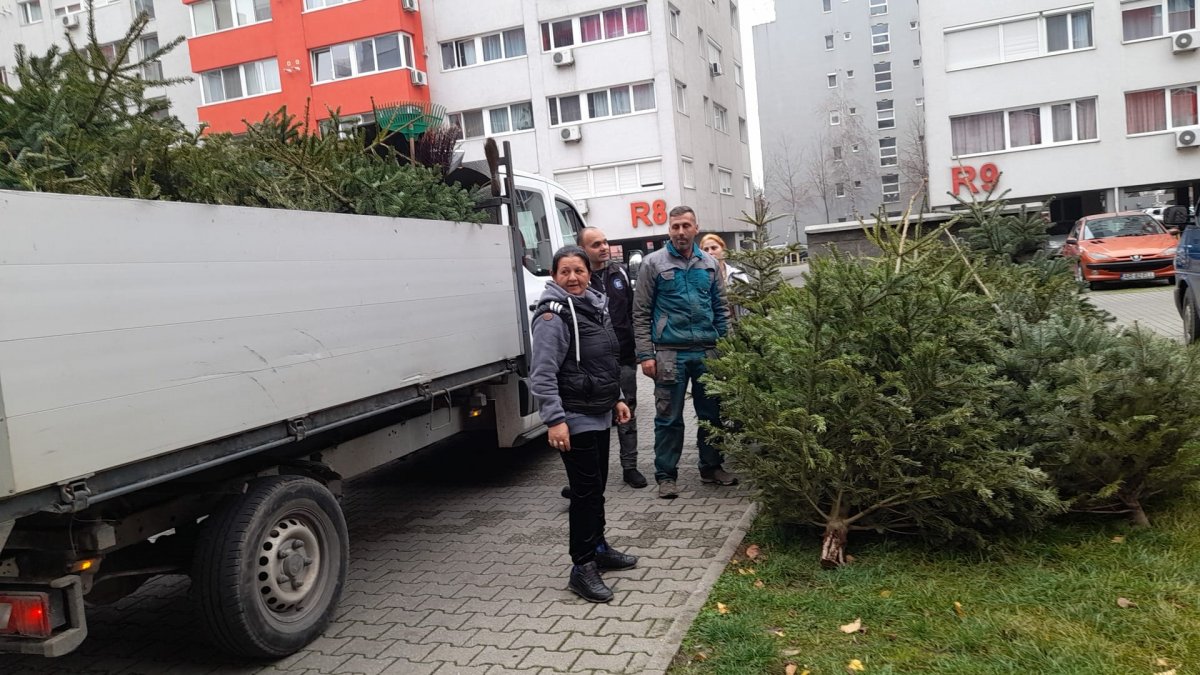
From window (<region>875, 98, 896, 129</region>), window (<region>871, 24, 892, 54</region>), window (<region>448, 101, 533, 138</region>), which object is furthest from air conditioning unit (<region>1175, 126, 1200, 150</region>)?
window (<region>871, 24, 892, 54</region>)

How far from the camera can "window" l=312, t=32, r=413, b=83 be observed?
30203 mm

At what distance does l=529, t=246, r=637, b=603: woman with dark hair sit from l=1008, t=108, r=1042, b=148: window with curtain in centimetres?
2766

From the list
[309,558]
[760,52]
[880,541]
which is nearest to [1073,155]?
[880,541]

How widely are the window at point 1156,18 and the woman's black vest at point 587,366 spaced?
2906 centimetres

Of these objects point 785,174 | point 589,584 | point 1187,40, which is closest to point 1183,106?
point 1187,40

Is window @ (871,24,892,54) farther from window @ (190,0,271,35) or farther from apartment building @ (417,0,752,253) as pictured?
window @ (190,0,271,35)

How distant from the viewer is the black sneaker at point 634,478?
6262 millimetres

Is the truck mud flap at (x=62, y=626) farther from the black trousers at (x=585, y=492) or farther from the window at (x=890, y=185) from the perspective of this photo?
the window at (x=890, y=185)

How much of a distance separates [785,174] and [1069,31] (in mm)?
35846

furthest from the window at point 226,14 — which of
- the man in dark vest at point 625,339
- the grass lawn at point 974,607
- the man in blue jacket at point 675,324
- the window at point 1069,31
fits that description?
the grass lawn at point 974,607

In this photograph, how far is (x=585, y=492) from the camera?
14.0 ft

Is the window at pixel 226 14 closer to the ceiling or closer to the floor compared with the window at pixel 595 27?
closer to the ceiling

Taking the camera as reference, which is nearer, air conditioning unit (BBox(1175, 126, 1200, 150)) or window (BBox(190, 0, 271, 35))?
air conditioning unit (BBox(1175, 126, 1200, 150))

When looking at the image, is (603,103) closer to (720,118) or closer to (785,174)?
(720,118)
